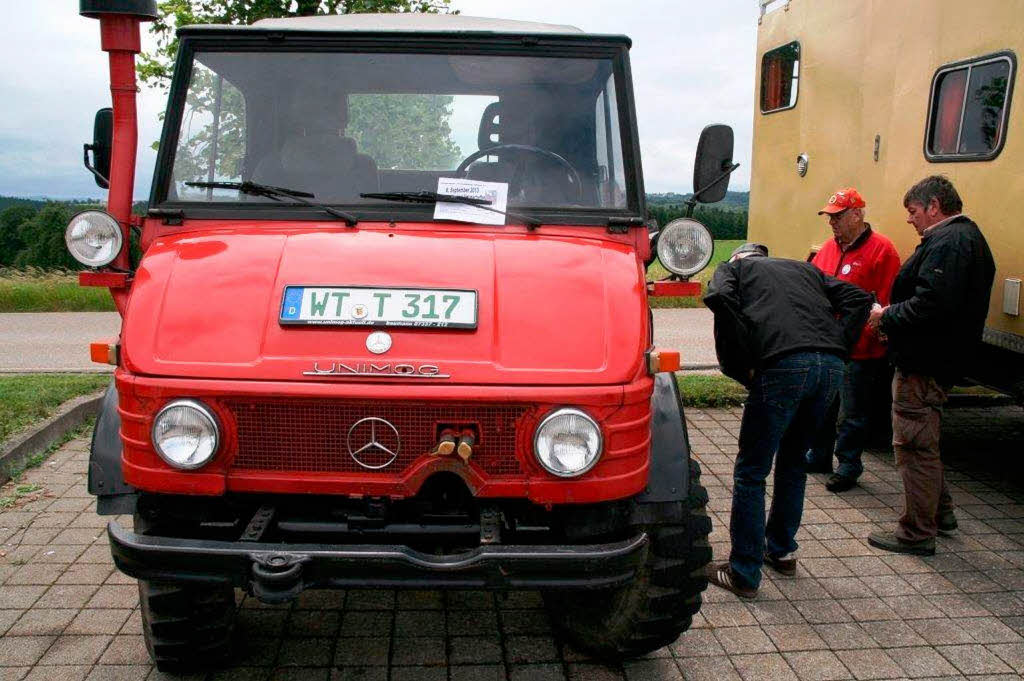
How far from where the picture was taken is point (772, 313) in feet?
13.8

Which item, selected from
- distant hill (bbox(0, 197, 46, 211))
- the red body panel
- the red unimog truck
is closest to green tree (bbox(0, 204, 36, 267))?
distant hill (bbox(0, 197, 46, 211))

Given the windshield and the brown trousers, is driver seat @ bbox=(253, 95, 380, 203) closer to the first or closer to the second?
the windshield

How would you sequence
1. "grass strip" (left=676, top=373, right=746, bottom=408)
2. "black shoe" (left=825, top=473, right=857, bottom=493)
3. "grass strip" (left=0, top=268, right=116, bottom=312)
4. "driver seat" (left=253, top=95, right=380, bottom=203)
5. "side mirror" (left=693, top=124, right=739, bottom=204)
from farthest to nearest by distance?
"grass strip" (left=0, top=268, right=116, bottom=312) → "grass strip" (left=676, top=373, right=746, bottom=408) → "black shoe" (left=825, top=473, right=857, bottom=493) → "side mirror" (left=693, top=124, right=739, bottom=204) → "driver seat" (left=253, top=95, right=380, bottom=203)

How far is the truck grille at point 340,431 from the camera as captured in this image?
294cm

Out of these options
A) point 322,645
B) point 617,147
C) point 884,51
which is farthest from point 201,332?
point 884,51

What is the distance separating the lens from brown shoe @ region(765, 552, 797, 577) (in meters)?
4.52

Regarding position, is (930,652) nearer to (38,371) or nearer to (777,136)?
(777,136)

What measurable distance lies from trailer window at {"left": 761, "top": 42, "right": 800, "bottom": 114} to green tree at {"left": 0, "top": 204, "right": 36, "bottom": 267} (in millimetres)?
17791

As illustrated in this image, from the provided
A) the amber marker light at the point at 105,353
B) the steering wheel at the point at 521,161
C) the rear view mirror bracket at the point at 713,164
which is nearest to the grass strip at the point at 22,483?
the amber marker light at the point at 105,353

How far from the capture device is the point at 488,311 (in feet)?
10.2

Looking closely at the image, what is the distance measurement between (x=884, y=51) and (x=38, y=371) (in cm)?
822

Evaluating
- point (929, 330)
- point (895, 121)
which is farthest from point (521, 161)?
point (895, 121)

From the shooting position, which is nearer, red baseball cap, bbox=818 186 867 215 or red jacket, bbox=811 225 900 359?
red baseball cap, bbox=818 186 867 215

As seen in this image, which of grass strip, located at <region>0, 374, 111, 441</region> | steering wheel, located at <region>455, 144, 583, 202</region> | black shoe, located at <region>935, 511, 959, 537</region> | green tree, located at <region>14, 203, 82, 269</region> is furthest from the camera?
green tree, located at <region>14, 203, 82, 269</region>
